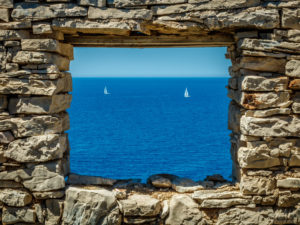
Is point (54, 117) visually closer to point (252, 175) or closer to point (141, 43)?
point (141, 43)

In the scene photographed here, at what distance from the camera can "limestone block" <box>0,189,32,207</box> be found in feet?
14.9

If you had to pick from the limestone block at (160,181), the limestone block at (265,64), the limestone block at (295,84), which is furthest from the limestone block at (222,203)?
the limestone block at (265,64)

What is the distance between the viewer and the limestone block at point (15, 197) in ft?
14.9

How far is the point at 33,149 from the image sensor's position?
4.46 m

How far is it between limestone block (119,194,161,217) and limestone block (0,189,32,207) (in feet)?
4.04

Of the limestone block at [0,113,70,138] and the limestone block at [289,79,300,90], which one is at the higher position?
the limestone block at [289,79,300,90]

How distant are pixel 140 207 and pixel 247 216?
1378 millimetres

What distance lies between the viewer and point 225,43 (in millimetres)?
A: 4824

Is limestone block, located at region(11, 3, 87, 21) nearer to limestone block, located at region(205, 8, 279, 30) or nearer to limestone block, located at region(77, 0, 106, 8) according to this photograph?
limestone block, located at region(77, 0, 106, 8)

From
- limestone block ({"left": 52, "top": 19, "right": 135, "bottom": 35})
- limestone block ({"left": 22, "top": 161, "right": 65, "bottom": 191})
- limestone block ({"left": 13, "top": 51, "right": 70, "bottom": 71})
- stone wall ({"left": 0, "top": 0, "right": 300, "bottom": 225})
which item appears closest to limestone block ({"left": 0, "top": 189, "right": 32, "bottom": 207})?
stone wall ({"left": 0, "top": 0, "right": 300, "bottom": 225})

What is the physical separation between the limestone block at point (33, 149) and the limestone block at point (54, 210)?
0.58 meters

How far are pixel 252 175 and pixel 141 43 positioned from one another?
2296 mm

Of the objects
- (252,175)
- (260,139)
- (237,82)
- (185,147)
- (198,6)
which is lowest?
(185,147)

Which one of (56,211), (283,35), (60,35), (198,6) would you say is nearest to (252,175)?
(283,35)
